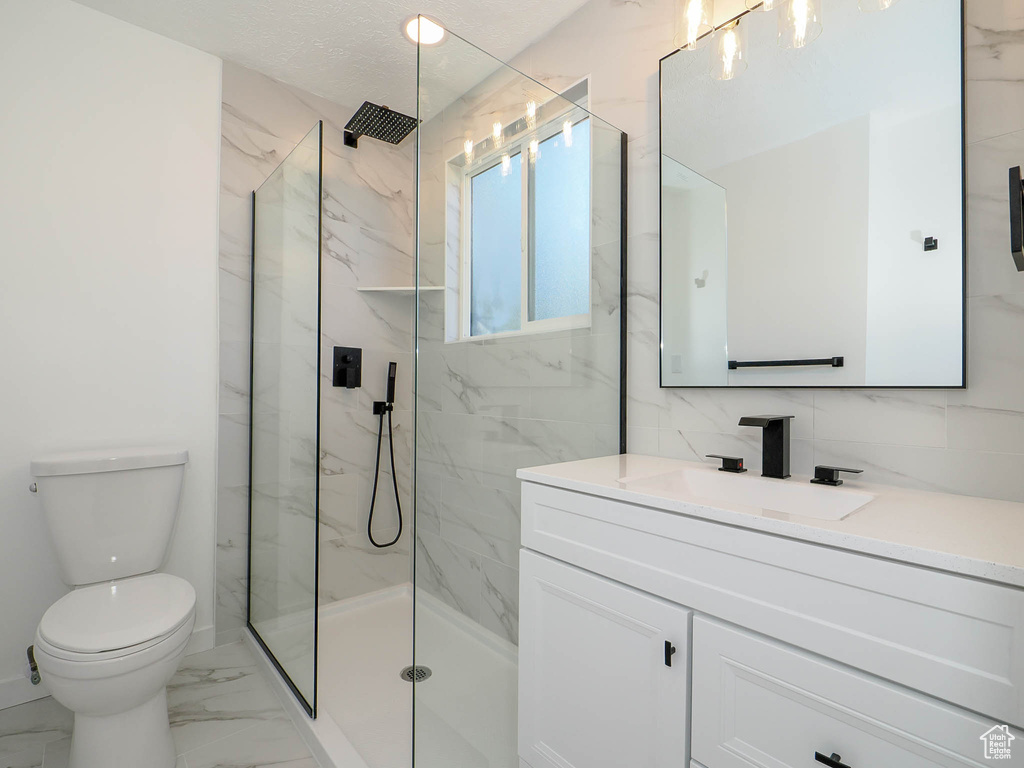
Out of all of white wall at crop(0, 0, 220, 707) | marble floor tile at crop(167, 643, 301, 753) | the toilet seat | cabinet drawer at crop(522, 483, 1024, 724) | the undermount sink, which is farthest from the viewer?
white wall at crop(0, 0, 220, 707)

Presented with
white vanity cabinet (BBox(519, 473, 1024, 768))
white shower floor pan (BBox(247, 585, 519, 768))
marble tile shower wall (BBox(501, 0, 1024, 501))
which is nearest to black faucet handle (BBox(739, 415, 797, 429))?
marble tile shower wall (BBox(501, 0, 1024, 501))

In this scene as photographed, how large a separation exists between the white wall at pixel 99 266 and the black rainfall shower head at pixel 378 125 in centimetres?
60

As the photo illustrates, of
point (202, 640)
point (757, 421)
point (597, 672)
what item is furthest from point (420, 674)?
point (202, 640)

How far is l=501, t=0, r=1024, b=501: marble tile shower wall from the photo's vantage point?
105 centimetres

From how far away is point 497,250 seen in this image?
56.8 inches

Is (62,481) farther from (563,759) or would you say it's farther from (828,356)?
(828,356)

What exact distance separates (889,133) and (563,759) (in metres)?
1.65

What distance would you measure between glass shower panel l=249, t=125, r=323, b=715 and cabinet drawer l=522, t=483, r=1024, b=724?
3.76ft

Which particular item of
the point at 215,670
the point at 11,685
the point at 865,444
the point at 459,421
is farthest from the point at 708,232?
the point at 11,685

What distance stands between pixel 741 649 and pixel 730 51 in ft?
5.09

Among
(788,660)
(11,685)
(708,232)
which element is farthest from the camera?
(11,685)

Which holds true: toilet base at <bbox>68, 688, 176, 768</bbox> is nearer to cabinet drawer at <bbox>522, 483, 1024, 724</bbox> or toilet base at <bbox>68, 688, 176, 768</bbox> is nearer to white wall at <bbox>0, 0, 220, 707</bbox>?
white wall at <bbox>0, 0, 220, 707</bbox>

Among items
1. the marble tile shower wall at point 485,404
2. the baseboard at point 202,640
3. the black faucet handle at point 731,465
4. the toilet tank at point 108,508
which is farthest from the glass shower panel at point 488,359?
the baseboard at point 202,640

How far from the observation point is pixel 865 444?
48.7 inches
